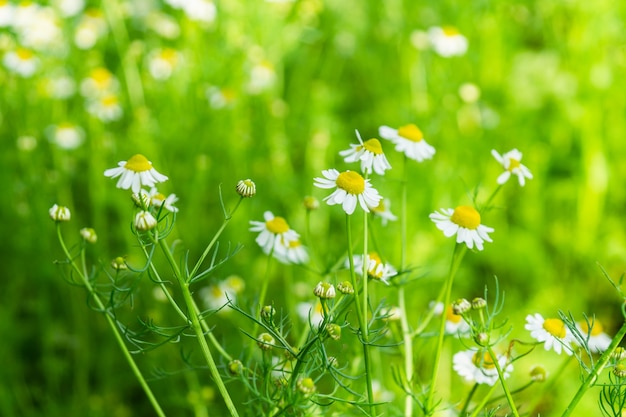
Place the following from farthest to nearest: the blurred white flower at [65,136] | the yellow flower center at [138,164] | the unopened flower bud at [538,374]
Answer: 1. the blurred white flower at [65,136]
2. the unopened flower bud at [538,374]
3. the yellow flower center at [138,164]

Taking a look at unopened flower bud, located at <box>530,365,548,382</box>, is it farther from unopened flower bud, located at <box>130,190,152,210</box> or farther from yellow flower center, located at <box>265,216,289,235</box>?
unopened flower bud, located at <box>130,190,152,210</box>

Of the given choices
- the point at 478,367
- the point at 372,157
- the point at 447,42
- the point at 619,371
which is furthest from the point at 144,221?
the point at 447,42

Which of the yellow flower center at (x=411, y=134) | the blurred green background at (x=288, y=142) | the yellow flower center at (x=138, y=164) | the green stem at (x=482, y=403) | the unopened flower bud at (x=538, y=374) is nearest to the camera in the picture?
the green stem at (x=482, y=403)

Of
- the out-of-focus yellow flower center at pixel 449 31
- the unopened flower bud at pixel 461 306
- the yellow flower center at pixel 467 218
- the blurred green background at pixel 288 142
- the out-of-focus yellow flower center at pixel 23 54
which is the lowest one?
the blurred green background at pixel 288 142

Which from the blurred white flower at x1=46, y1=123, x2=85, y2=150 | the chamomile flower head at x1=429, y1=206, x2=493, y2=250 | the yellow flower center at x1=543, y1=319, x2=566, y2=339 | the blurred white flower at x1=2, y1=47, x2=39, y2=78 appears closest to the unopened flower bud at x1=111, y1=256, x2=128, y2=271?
the chamomile flower head at x1=429, y1=206, x2=493, y2=250

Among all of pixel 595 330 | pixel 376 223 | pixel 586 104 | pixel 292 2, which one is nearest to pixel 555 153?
pixel 586 104

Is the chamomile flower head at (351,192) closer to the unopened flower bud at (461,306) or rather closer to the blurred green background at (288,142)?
the unopened flower bud at (461,306)

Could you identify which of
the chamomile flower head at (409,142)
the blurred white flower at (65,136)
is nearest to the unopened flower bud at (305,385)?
the chamomile flower head at (409,142)
